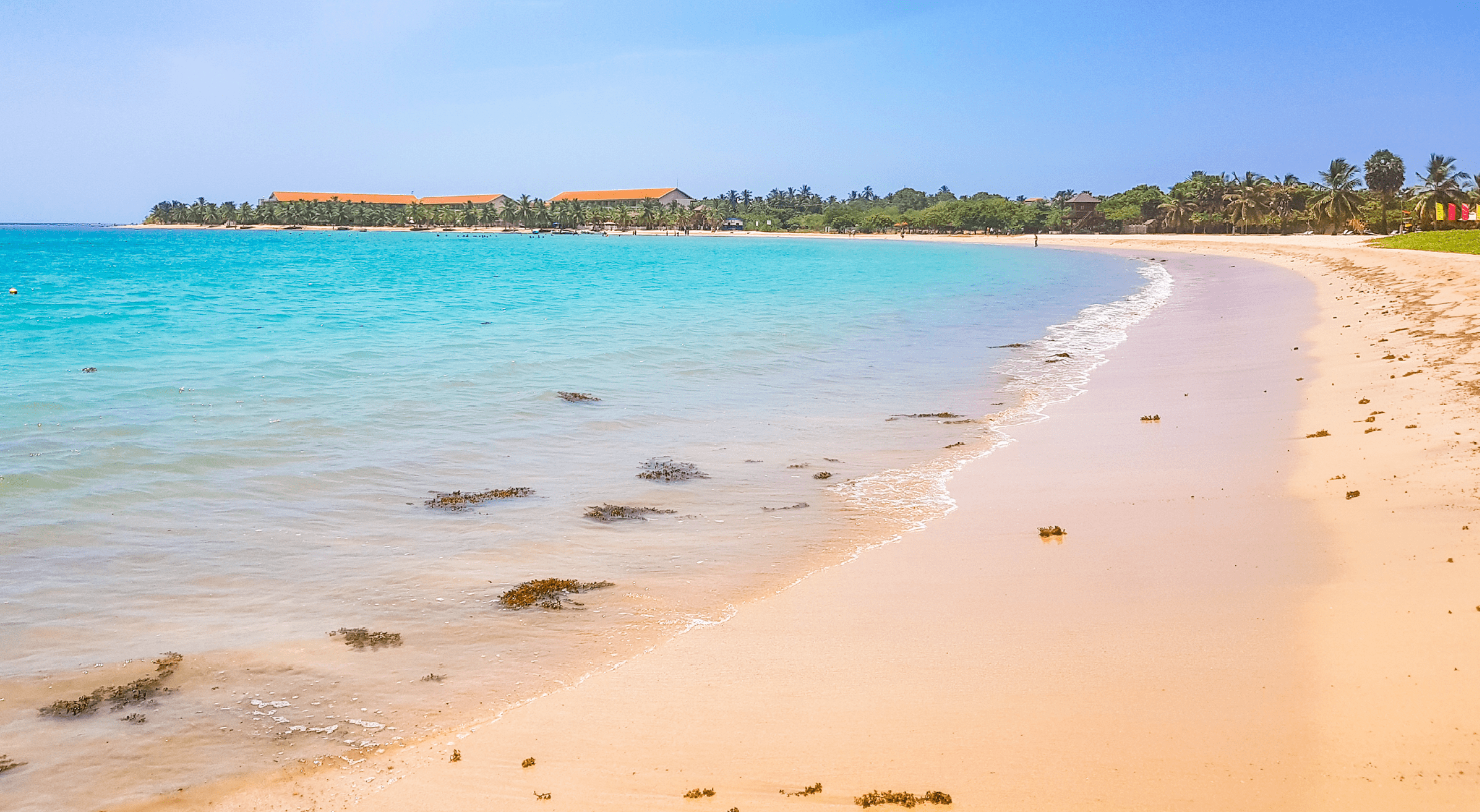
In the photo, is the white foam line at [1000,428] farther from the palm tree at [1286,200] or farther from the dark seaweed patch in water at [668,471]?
the palm tree at [1286,200]

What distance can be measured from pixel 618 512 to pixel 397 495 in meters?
2.68

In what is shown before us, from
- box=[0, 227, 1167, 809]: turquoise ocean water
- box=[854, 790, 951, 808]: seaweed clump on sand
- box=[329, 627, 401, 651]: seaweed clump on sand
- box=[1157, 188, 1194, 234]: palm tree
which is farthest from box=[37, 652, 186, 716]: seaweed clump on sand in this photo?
box=[1157, 188, 1194, 234]: palm tree

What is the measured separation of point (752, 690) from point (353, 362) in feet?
57.7

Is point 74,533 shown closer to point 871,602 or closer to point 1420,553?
point 871,602

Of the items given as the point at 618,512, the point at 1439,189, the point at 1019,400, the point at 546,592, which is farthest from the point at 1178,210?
the point at 546,592

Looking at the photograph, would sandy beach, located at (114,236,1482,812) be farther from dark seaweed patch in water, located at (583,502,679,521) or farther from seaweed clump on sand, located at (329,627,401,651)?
dark seaweed patch in water, located at (583,502,679,521)

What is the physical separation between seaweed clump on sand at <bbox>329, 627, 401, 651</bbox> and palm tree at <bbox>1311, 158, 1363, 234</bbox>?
346 ft

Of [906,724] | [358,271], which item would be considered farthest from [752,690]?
[358,271]

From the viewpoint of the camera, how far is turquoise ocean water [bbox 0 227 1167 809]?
5.96 metres

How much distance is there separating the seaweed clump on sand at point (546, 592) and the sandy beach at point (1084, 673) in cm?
132

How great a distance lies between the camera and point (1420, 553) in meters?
6.85

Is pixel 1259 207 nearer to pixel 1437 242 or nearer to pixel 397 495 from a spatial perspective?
pixel 1437 242

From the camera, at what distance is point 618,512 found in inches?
393

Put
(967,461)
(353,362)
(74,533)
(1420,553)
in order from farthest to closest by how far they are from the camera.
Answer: (353,362)
(967,461)
(74,533)
(1420,553)
